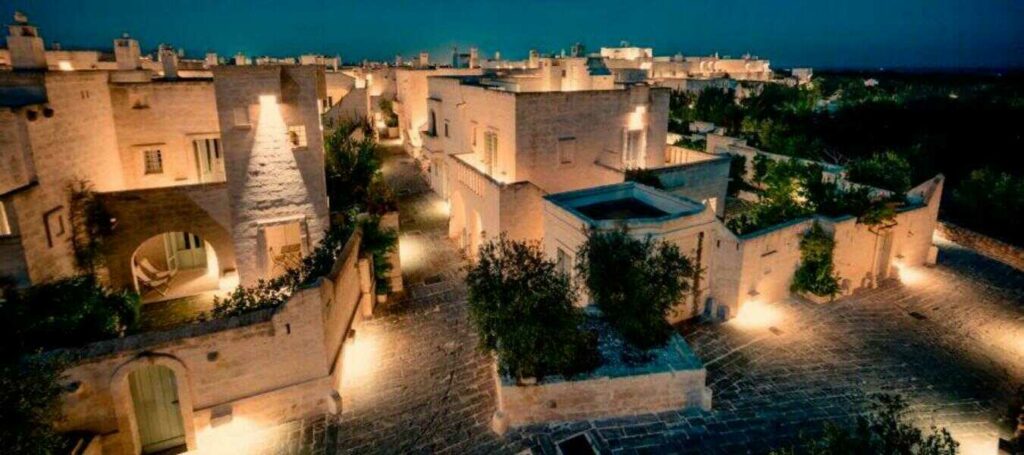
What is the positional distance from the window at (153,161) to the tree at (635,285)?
1480 centimetres

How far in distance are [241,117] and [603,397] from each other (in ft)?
42.7

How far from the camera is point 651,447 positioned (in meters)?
11.3

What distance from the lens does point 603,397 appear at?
12.1 m

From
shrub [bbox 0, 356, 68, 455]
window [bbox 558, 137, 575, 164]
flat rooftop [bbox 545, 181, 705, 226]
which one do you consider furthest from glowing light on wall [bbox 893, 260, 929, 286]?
shrub [bbox 0, 356, 68, 455]

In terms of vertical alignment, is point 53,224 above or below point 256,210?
above

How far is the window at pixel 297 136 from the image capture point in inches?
679

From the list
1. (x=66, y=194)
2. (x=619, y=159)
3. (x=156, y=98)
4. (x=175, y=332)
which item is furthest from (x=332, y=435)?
(x=619, y=159)

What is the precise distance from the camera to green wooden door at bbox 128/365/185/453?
11320 millimetres

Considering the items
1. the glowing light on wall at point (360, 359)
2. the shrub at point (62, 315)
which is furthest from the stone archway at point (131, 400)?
the glowing light on wall at point (360, 359)

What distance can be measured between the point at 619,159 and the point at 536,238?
590 centimetres

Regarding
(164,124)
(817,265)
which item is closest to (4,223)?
(164,124)

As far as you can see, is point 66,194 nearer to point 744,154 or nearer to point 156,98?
point 156,98

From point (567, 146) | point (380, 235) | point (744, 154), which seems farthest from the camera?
point (744, 154)

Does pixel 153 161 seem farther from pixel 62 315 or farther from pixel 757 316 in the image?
pixel 757 316
